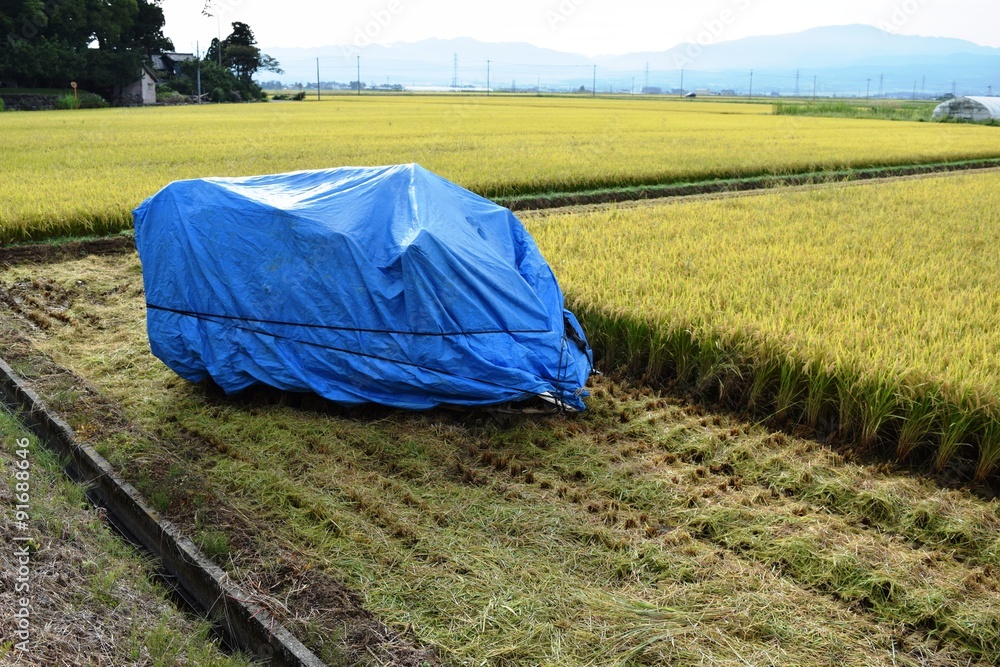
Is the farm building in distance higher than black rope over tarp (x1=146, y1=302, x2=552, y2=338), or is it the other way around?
the farm building in distance

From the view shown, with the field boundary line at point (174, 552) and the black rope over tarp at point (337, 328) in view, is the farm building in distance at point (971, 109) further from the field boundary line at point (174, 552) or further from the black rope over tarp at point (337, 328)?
the field boundary line at point (174, 552)

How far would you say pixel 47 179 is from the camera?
462 inches

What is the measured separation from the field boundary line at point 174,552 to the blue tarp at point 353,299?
30.6 inches

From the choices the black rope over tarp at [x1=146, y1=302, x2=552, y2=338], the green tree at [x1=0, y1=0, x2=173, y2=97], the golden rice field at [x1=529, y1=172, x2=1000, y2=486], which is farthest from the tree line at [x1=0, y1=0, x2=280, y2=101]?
the black rope over tarp at [x1=146, y1=302, x2=552, y2=338]

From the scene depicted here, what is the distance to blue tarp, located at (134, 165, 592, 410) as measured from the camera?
14.3ft

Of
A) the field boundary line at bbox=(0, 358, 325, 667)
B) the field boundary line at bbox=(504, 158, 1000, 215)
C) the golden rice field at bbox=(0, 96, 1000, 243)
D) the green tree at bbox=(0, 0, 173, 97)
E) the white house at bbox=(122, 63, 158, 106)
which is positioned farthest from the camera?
the white house at bbox=(122, 63, 158, 106)

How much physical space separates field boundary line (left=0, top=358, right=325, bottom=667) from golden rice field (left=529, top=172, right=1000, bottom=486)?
301 cm

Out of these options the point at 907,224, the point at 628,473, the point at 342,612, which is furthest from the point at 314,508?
the point at 907,224

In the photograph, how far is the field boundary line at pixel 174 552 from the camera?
2.76 m

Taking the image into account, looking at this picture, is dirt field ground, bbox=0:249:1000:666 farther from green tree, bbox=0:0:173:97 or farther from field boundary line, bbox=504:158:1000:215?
green tree, bbox=0:0:173:97

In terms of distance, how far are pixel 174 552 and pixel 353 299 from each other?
167 centimetres

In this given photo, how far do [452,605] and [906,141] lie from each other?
74.9ft

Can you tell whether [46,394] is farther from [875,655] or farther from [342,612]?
[875,655]

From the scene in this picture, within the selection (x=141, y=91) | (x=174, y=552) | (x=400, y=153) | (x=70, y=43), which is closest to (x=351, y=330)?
(x=174, y=552)
